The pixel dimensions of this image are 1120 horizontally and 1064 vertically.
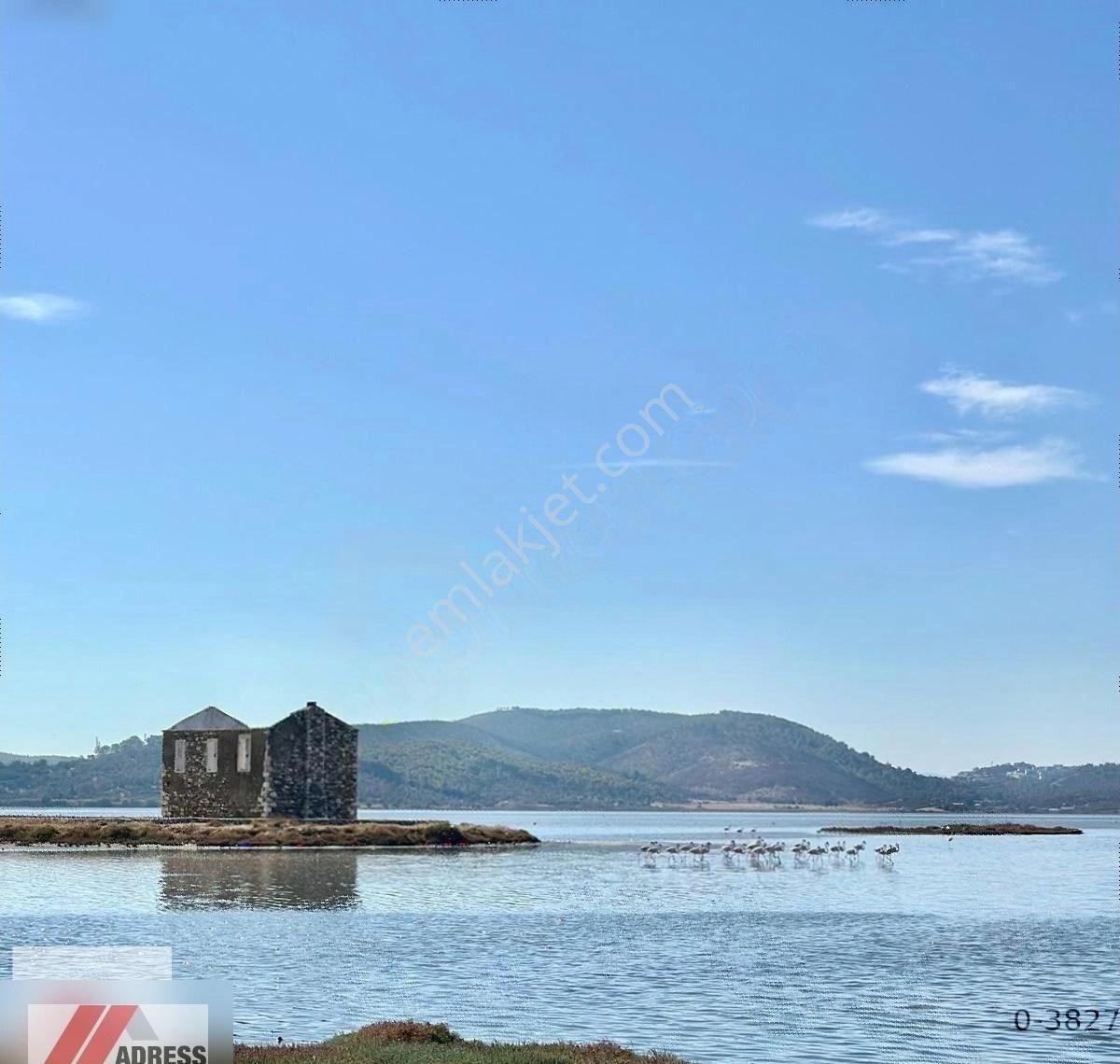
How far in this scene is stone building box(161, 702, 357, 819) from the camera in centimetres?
9138

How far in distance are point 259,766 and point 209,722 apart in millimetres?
5154

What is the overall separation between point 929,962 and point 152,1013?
24142 mm

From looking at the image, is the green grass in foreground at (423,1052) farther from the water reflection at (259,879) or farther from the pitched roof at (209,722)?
the pitched roof at (209,722)

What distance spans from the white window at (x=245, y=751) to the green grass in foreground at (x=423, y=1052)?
72.0 metres

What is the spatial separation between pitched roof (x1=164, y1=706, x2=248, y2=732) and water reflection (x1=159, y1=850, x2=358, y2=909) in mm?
→ 12309

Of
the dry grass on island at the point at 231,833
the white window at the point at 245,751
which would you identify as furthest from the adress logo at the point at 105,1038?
the white window at the point at 245,751

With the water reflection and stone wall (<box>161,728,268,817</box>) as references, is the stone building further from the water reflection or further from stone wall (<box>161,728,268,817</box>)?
the water reflection

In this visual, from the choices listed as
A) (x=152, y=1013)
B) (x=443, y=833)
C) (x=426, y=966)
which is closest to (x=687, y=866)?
(x=443, y=833)

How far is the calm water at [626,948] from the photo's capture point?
24969 millimetres

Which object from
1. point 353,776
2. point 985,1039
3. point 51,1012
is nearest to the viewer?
point 51,1012

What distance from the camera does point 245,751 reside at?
92125mm

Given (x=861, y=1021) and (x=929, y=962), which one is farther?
(x=929, y=962)

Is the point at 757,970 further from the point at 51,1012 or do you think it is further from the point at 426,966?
the point at 51,1012

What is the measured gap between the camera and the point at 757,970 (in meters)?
33.2
